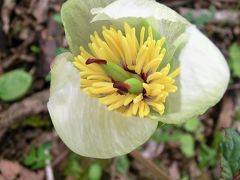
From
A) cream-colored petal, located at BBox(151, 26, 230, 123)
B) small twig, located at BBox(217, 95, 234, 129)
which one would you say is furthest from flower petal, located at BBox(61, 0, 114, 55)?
small twig, located at BBox(217, 95, 234, 129)

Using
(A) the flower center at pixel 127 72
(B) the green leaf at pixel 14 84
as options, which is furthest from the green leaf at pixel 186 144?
(A) the flower center at pixel 127 72

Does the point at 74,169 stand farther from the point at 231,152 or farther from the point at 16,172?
the point at 231,152

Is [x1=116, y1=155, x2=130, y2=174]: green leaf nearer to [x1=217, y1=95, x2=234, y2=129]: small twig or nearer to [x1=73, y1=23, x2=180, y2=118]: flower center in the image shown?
[x1=217, y1=95, x2=234, y2=129]: small twig

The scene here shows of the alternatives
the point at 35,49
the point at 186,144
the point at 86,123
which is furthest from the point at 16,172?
the point at 86,123

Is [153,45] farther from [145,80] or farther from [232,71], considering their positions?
[232,71]

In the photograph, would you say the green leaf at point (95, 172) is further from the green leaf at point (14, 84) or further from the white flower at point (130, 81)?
the white flower at point (130, 81)
